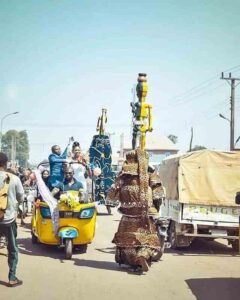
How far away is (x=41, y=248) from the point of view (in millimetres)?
10977

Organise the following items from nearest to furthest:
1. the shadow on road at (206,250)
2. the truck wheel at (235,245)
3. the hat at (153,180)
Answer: the hat at (153,180) < the shadow on road at (206,250) < the truck wheel at (235,245)

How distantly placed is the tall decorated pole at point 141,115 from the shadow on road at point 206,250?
3.00m

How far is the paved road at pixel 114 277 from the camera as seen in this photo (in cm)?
668

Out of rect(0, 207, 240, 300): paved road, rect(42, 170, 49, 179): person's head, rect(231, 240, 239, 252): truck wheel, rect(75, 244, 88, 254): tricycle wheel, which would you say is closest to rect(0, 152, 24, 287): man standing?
rect(0, 207, 240, 300): paved road

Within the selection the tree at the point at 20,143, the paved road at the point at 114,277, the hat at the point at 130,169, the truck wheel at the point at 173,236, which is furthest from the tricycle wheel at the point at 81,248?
the tree at the point at 20,143

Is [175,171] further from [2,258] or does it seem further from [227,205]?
[2,258]

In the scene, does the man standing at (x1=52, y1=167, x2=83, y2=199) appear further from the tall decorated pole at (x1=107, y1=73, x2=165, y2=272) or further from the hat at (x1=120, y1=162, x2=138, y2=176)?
the hat at (x1=120, y1=162, x2=138, y2=176)

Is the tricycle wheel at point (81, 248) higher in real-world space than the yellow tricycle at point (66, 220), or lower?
lower

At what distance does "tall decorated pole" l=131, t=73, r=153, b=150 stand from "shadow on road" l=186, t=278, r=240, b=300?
11.9 feet

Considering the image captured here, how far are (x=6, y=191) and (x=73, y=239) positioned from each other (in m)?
3.30

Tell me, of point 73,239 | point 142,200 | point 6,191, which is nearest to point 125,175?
point 142,200

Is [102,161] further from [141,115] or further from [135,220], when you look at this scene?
[135,220]

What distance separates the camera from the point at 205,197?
11.1 m

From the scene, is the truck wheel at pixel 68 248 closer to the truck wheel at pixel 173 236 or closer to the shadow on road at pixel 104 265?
the shadow on road at pixel 104 265
